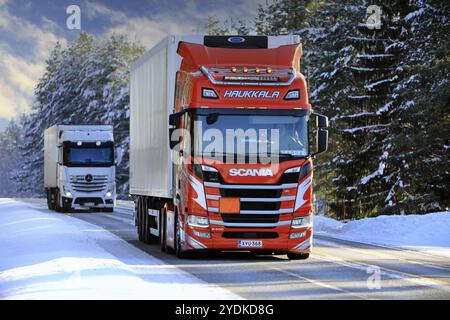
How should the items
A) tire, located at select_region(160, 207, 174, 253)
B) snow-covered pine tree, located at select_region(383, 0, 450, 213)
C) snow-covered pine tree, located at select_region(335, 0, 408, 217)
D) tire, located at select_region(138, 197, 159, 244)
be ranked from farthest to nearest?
snow-covered pine tree, located at select_region(335, 0, 408, 217)
snow-covered pine tree, located at select_region(383, 0, 450, 213)
tire, located at select_region(138, 197, 159, 244)
tire, located at select_region(160, 207, 174, 253)

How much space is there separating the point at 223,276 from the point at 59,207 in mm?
32085

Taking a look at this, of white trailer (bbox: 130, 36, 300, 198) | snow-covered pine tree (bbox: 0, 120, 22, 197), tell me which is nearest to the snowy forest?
white trailer (bbox: 130, 36, 300, 198)

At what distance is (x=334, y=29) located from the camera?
5144cm

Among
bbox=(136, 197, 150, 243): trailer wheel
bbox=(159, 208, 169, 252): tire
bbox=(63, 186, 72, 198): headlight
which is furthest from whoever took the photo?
bbox=(63, 186, 72, 198): headlight

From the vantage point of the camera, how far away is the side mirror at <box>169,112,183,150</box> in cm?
1875

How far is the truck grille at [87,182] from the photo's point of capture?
4469 centimetres

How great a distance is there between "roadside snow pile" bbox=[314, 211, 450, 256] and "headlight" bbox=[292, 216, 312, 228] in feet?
18.3

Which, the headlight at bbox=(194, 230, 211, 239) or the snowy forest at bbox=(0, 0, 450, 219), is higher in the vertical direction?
the snowy forest at bbox=(0, 0, 450, 219)

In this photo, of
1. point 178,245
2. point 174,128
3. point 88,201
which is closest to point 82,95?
point 88,201

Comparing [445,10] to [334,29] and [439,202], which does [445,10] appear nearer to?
[439,202]

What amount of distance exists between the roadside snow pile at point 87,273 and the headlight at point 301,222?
97.3 inches

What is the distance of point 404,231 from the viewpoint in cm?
2778

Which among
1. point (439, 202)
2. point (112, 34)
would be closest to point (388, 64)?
point (439, 202)

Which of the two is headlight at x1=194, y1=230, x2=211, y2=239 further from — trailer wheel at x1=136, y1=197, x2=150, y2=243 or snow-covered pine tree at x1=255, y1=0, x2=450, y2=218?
snow-covered pine tree at x1=255, y1=0, x2=450, y2=218
